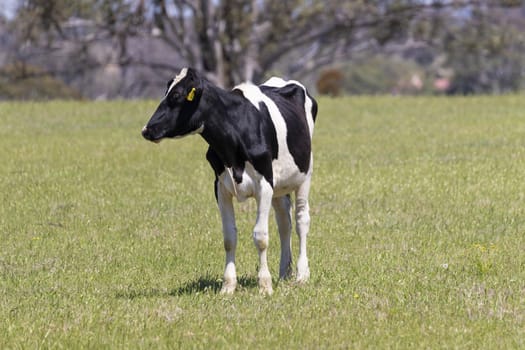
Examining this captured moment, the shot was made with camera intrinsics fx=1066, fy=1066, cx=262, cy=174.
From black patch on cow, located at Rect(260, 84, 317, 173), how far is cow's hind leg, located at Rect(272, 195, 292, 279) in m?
0.45

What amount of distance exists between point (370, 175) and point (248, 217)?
3.97 meters

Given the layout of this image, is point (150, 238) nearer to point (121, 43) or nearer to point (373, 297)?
point (373, 297)

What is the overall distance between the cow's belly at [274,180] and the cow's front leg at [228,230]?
14cm

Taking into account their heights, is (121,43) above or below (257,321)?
below

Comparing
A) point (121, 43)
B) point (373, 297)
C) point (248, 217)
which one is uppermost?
point (373, 297)

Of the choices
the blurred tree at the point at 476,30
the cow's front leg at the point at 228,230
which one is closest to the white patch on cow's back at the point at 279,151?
the cow's front leg at the point at 228,230

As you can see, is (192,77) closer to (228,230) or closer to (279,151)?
(279,151)

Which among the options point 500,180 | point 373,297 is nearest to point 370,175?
point 500,180

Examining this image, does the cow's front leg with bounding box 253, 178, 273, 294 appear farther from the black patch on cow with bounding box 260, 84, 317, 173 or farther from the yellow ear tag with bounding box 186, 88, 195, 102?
the yellow ear tag with bounding box 186, 88, 195, 102

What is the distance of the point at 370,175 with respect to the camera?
17.3m

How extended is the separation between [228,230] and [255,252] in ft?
8.01

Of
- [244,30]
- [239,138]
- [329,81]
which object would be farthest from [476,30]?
[329,81]

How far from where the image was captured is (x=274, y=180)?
8.95 m

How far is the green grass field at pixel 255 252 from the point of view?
25.3ft
